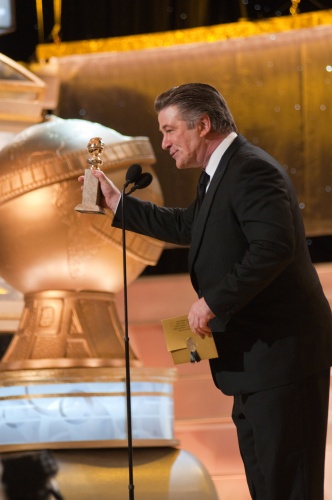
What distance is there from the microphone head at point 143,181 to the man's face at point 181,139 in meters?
0.16

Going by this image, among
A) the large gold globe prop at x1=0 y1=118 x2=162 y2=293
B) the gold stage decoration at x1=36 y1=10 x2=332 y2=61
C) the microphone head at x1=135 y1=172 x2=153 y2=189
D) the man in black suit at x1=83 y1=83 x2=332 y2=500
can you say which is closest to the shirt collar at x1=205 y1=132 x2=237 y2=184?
the man in black suit at x1=83 y1=83 x2=332 y2=500

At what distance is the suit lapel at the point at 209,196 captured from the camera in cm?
190

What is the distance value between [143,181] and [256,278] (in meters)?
0.46

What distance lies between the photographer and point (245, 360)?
187cm

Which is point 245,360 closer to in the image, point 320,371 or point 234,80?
point 320,371

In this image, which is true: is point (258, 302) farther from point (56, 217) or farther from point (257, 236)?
point (56, 217)

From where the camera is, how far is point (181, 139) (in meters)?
1.96

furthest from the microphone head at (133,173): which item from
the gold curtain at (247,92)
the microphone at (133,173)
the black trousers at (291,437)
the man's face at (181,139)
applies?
the gold curtain at (247,92)

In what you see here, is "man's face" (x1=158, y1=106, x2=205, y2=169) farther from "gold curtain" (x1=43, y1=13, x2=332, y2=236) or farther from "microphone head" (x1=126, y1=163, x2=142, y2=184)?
"gold curtain" (x1=43, y1=13, x2=332, y2=236)

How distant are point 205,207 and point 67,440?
1.02 metres

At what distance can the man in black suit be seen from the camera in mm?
1800

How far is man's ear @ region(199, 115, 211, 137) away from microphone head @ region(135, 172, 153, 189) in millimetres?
224

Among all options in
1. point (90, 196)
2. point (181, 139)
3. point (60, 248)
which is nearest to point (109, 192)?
point (90, 196)

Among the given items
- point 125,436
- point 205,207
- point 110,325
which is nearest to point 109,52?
point 110,325
